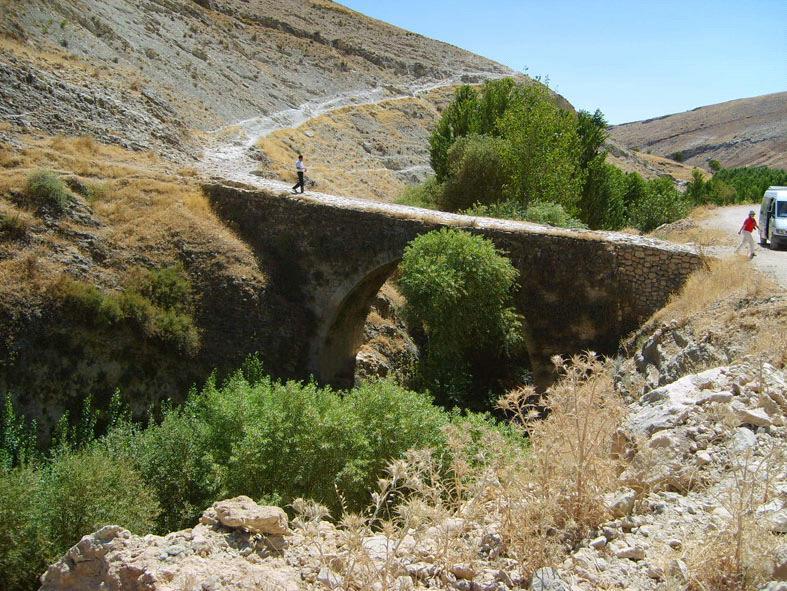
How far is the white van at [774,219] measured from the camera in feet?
56.1

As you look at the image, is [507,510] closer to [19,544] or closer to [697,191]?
[19,544]

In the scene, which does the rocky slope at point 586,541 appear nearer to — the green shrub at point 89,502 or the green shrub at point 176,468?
the green shrub at point 89,502

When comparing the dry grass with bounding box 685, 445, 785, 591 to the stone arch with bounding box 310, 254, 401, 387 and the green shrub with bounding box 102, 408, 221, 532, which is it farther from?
the stone arch with bounding box 310, 254, 401, 387

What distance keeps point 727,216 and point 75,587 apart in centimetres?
2814

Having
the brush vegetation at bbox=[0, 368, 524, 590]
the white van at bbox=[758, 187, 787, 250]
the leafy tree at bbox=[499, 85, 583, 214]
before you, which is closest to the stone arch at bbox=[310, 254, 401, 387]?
the brush vegetation at bbox=[0, 368, 524, 590]

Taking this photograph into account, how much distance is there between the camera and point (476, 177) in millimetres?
28922

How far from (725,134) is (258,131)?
9023 cm

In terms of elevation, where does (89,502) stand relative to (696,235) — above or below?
below

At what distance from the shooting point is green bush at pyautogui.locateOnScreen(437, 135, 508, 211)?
1126 inches

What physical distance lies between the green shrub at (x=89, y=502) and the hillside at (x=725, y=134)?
8581cm

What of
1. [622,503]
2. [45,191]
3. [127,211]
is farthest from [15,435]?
[622,503]

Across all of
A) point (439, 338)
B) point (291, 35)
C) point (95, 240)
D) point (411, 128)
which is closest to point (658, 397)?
point (439, 338)

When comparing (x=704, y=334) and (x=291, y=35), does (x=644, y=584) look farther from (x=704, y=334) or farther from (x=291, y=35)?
(x=291, y=35)

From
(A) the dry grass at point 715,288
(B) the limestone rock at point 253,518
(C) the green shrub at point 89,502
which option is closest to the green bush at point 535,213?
(A) the dry grass at point 715,288
